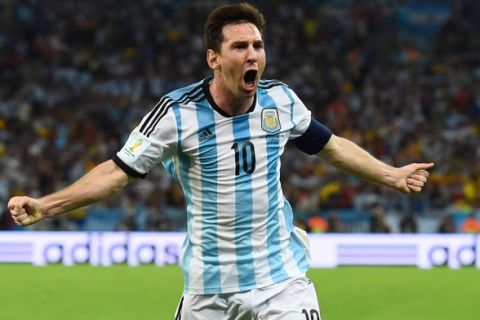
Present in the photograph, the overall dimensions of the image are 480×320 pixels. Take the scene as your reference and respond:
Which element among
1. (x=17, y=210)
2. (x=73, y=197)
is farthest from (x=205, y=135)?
(x=17, y=210)

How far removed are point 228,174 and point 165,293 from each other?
5.44 m

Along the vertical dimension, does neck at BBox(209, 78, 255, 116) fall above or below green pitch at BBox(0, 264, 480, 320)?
above

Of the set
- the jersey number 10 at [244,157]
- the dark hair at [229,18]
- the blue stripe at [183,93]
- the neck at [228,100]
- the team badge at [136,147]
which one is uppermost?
the dark hair at [229,18]

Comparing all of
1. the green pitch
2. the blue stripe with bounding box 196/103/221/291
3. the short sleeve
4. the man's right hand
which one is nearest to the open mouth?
the blue stripe with bounding box 196/103/221/291

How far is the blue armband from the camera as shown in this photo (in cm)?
495

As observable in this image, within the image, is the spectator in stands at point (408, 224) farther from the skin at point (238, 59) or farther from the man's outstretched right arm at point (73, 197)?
the man's outstretched right arm at point (73, 197)

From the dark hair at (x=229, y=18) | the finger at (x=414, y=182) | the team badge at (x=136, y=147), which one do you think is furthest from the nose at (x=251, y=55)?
the finger at (x=414, y=182)

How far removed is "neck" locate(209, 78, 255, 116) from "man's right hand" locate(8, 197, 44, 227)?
930mm

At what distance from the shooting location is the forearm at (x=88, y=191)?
14.2 feet

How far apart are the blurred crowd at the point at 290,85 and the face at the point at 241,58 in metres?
11.0

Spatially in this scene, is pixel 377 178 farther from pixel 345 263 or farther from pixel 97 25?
pixel 97 25

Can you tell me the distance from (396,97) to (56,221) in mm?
7091

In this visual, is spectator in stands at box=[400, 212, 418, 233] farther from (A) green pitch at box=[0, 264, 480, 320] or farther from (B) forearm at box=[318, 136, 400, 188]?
(B) forearm at box=[318, 136, 400, 188]

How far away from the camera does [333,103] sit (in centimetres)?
1964
